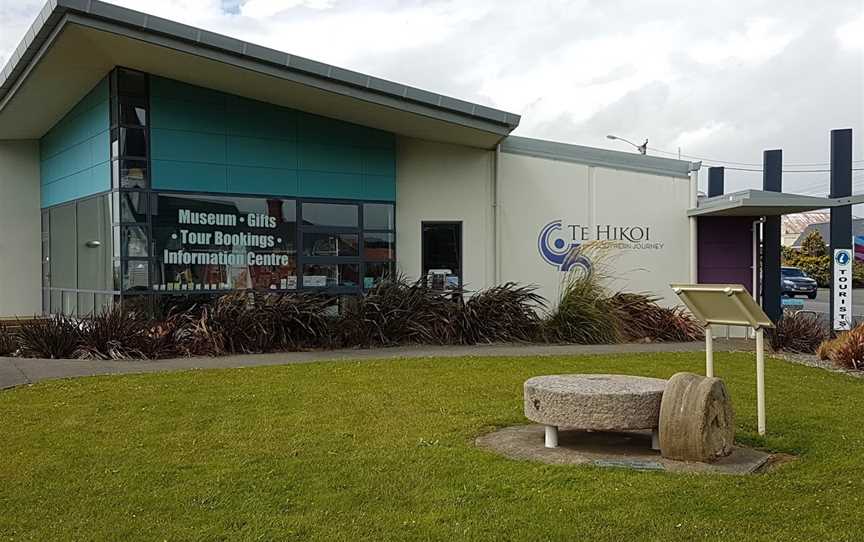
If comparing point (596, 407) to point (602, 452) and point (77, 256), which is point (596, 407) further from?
point (77, 256)

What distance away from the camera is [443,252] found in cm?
1708

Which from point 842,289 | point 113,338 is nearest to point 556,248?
point 842,289

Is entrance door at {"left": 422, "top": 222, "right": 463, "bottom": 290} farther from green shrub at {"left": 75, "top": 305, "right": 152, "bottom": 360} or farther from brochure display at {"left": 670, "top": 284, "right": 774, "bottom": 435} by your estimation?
brochure display at {"left": 670, "top": 284, "right": 774, "bottom": 435}

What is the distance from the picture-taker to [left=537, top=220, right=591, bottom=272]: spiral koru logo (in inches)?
672

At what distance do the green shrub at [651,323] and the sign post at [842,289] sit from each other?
253 centimetres

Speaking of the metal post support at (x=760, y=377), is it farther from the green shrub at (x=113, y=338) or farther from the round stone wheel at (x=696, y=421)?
the green shrub at (x=113, y=338)

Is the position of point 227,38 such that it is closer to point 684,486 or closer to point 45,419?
point 45,419

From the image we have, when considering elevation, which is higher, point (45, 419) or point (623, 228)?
point (623, 228)

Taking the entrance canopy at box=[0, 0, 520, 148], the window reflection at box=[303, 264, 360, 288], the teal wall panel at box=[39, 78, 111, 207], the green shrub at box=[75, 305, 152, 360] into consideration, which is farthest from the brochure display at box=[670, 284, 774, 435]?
the teal wall panel at box=[39, 78, 111, 207]

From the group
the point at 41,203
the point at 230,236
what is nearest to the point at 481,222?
the point at 230,236

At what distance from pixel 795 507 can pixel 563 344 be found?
30.4 ft

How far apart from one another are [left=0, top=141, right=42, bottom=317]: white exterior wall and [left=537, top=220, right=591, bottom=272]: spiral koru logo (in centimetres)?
1184

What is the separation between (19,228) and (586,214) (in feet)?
43.1

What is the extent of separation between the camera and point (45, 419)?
24.9ft
